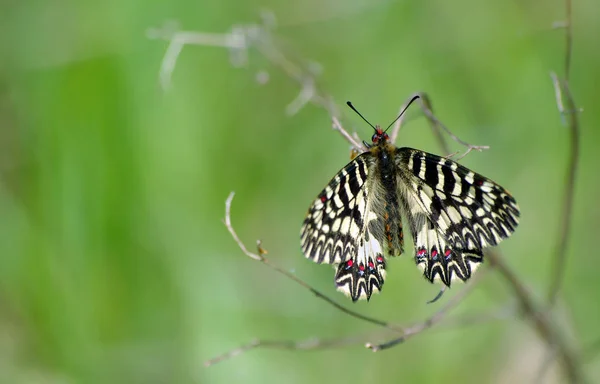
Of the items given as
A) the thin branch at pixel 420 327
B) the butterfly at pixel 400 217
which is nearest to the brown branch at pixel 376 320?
the thin branch at pixel 420 327

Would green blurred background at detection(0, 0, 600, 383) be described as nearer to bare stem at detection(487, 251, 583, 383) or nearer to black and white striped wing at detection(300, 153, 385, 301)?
bare stem at detection(487, 251, 583, 383)

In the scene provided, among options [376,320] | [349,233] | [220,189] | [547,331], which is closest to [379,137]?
[349,233]

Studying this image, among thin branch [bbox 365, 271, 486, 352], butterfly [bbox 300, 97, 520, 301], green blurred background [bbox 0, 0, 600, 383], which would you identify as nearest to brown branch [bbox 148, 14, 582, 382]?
thin branch [bbox 365, 271, 486, 352]

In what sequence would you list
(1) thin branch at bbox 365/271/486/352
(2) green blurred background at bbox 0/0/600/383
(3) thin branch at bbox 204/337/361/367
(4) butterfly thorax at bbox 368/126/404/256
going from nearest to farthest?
(1) thin branch at bbox 365/271/486/352
(4) butterfly thorax at bbox 368/126/404/256
(3) thin branch at bbox 204/337/361/367
(2) green blurred background at bbox 0/0/600/383

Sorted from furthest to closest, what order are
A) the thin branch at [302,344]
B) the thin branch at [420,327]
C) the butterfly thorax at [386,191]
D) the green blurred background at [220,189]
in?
the green blurred background at [220,189] → the thin branch at [302,344] → the butterfly thorax at [386,191] → the thin branch at [420,327]

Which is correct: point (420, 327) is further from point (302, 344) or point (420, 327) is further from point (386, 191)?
point (302, 344)

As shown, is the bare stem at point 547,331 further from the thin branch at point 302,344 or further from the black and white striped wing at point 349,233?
the thin branch at point 302,344

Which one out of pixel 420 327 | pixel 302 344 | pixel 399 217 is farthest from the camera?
pixel 302 344
